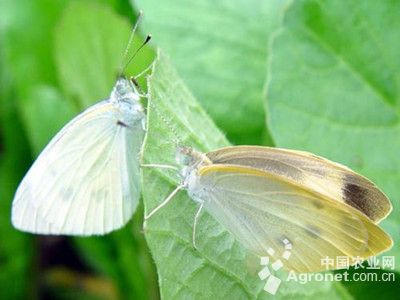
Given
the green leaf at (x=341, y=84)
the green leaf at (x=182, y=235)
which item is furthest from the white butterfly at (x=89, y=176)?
the green leaf at (x=341, y=84)

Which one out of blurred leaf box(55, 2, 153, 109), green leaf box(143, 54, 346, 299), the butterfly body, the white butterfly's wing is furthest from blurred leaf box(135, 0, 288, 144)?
the butterfly body

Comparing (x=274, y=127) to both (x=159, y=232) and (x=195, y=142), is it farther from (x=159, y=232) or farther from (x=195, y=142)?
(x=159, y=232)

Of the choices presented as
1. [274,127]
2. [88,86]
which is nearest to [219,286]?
[274,127]

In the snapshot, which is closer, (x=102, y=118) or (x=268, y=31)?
(x=102, y=118)

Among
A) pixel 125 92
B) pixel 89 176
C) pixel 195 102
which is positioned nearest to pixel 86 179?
pixel 89 176

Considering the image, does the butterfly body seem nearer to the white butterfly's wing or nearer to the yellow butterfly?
the yellow butterfly

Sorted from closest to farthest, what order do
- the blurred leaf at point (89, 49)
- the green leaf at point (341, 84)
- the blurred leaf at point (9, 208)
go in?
the green leaf at point (341, 84) → the blurred leaf at point (89, 49) → the blurred leaf at point (9, 208)

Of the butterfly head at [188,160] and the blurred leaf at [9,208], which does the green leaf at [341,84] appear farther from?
the blurred leaf at [9,208]

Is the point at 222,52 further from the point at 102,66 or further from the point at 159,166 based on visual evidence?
the point at 159,166

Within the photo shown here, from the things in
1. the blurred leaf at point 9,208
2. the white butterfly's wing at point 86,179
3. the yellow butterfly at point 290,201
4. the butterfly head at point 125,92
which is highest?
the butterfly head at point 125,92
